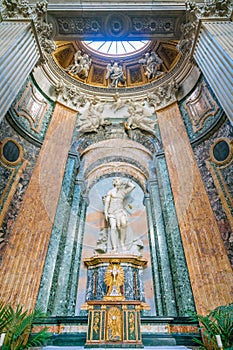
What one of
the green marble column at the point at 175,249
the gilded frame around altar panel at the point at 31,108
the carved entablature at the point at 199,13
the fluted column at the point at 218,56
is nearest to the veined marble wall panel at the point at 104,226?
the green marble column at the point at 175,249

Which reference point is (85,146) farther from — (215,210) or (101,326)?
(101,326)

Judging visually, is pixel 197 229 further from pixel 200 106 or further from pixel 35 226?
pixel 200 106

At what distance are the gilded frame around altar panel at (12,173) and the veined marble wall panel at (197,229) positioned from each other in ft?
13.8

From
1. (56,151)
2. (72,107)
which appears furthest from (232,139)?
(72,107)

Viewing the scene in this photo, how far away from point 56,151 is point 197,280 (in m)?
5.31

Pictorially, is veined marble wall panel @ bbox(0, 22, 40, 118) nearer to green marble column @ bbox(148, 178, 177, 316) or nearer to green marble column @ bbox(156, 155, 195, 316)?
green marble column @ bbox(156, 155, 195, 316)

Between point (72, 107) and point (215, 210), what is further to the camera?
point (72, 107)

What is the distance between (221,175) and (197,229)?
4.95 feet

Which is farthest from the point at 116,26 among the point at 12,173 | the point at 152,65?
the point at 12,173

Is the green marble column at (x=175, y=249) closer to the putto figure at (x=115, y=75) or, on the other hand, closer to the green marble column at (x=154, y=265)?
the green marble column at (x=154, y=265)

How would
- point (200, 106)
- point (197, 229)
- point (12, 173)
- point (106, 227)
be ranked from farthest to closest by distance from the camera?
point (106, 227) < point (200, 106) < point (12, 173) < point (197, 229)

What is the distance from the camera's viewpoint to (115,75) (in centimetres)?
1061

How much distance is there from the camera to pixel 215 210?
233 inches

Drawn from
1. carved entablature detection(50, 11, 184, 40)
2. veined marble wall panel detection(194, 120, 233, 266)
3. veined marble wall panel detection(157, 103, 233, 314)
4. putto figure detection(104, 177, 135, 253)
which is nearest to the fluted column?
carved entablature detection(50, 11, 184, 40)
